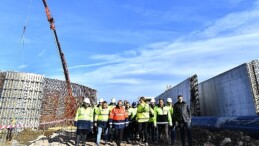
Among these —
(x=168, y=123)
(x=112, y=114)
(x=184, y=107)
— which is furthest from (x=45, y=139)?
(x=184, y=107)

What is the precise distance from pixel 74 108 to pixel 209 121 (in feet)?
65.7

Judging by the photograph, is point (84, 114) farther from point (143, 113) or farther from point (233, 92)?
point (233, 92)

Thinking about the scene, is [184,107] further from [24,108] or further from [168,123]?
[24,108]

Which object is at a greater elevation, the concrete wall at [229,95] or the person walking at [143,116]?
the concrete wall at [229,95]

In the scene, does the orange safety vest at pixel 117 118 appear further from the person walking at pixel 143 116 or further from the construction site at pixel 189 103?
the construction site at pixel 189 103

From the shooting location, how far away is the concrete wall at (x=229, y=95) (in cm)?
1409

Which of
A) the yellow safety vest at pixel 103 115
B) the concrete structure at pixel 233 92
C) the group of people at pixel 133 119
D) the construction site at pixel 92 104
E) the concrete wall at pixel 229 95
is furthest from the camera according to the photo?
the concrete wall at pixel 229 95

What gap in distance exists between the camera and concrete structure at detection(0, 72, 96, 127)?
23.6 m

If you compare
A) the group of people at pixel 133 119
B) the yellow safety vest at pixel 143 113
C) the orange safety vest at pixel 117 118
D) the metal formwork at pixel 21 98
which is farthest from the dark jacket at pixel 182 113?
the metal formwork at pixel 21 98

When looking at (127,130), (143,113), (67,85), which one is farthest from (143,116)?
(67,85)

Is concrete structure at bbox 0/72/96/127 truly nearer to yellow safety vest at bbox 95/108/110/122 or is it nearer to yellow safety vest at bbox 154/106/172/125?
yellow safety vest at bbox 95/108/110/122

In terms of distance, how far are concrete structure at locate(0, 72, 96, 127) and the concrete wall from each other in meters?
13.2

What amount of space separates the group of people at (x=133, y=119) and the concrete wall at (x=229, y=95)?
4.37 metres

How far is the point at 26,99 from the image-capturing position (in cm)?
2447
